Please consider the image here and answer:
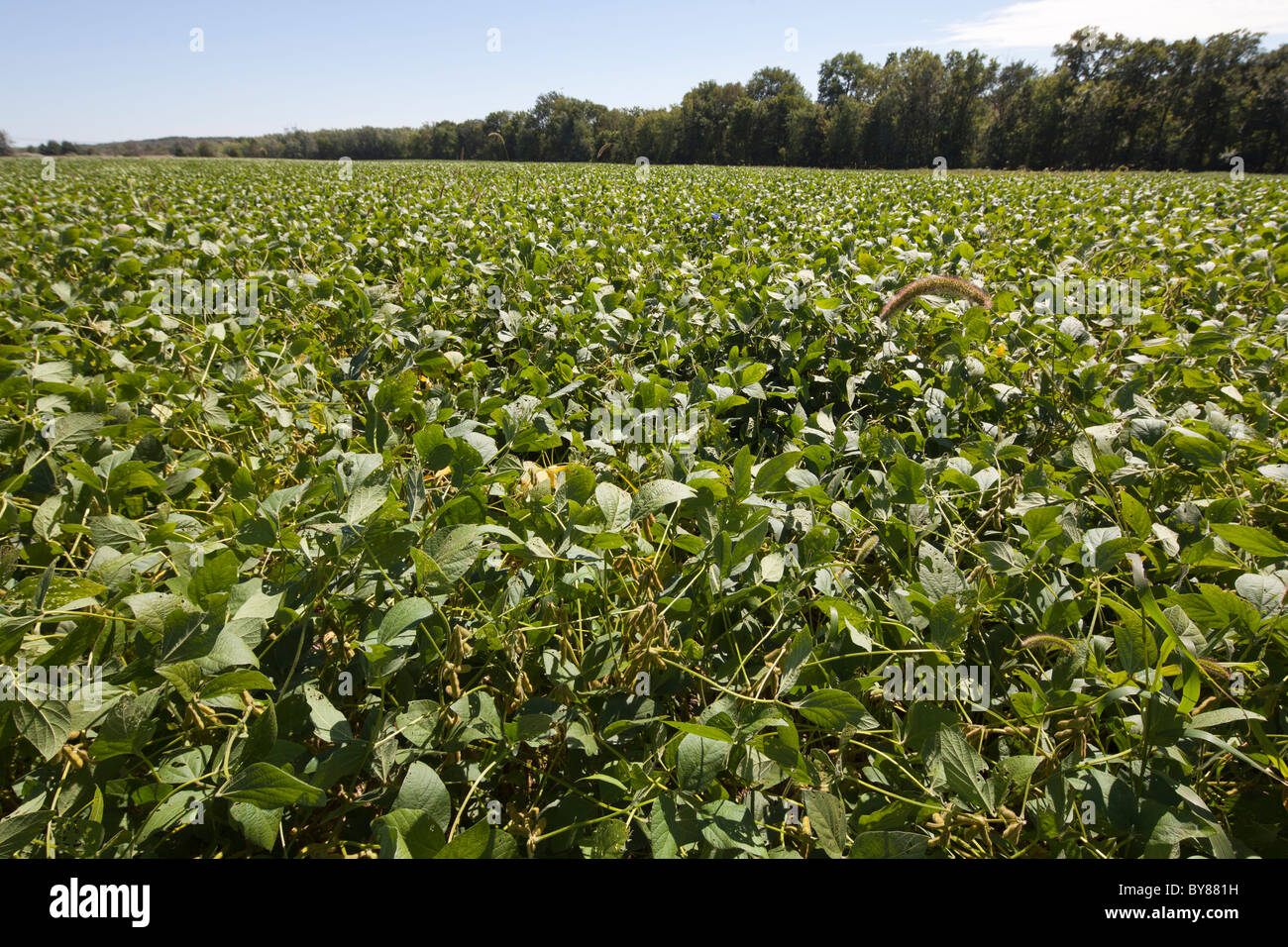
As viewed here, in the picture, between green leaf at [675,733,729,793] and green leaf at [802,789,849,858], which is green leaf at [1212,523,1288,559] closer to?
green leaf at [802,789,849,858]

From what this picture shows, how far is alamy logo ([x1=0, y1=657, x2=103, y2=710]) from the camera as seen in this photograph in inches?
36.0

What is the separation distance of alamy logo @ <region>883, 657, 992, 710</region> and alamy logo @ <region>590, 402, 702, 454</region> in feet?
2.60

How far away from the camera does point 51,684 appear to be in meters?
0.96

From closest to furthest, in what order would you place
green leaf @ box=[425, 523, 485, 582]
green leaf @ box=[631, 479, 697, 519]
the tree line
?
green leaf @ box=[425, 523, 485, 582] → green leaf @ box=[631, 479, 697, 519] → the tree line

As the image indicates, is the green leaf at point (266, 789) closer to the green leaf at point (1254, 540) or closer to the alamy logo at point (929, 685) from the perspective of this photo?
the alamy logo at point (929, 685)

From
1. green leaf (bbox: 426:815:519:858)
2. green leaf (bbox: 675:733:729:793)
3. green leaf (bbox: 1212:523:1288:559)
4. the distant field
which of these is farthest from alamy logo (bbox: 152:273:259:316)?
green leaf (bbox: 1212:523:1288:559)

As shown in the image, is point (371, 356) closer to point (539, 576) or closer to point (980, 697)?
point (539, 576)

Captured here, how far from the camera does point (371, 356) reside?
276 centimetres

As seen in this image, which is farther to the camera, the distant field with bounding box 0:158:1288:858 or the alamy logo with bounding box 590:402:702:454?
the alamy logo with bounding box 590:402:702:454
